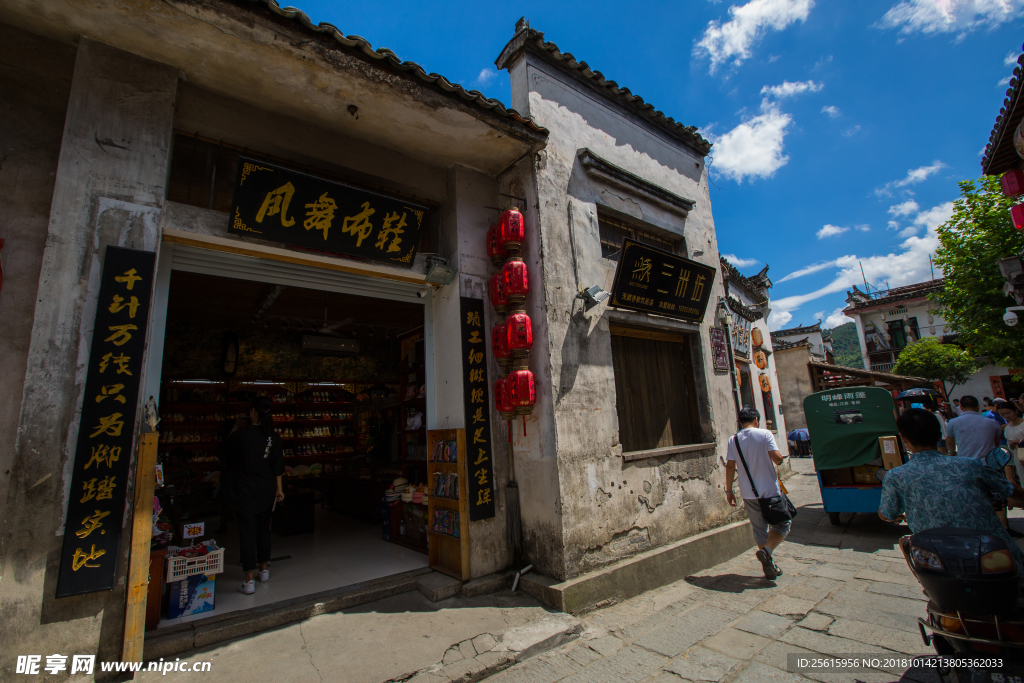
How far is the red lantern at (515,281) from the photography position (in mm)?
4953

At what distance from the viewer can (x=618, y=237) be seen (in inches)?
258

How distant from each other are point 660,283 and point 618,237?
91 cm

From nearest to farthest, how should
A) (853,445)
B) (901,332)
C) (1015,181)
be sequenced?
(1015,181) < (853,445) < (901,332)

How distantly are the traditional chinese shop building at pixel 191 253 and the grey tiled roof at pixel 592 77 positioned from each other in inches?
59.2

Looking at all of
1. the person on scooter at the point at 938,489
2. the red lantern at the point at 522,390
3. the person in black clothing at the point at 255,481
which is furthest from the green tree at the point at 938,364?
the person in black clothing at the point at 255,481

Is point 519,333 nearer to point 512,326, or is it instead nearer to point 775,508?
point 512,326

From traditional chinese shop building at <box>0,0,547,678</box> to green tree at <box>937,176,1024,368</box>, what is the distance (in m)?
12.0

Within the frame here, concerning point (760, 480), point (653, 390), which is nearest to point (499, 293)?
point (653, 390)

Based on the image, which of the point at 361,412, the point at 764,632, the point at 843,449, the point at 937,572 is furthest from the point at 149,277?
the point at 843,449

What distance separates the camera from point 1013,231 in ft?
34.3

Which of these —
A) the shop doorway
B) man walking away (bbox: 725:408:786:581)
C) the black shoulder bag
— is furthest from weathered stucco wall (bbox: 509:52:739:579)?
the shop doorway

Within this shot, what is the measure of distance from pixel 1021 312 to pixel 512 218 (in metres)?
12.5

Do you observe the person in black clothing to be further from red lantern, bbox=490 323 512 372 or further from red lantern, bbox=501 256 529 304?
red lantern, bbox=501 256 529 304

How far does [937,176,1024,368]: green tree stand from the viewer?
10469 mm
